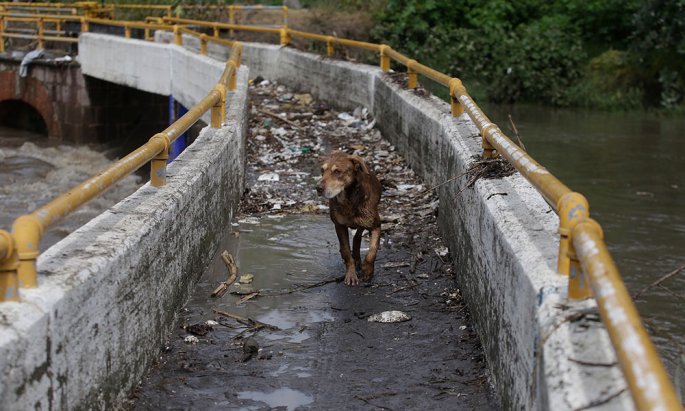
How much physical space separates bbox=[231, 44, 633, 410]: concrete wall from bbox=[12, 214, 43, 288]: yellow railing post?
5.97ft

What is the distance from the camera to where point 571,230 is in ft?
11.0

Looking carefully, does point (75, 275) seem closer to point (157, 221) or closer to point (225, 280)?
point (157, 221)

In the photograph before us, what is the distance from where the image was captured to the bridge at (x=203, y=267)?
3.02 m

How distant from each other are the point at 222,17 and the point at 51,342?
2695cm

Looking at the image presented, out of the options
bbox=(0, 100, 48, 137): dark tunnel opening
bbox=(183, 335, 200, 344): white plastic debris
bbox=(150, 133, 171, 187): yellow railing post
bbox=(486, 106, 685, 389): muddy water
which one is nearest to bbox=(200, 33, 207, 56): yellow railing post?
bbox=(486, 106, 685, 389): muddy water

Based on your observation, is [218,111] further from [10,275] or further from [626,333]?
[626,333]

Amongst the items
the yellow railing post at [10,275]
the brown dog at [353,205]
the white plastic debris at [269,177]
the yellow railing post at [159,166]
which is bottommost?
the white plastic debris at [269,177]

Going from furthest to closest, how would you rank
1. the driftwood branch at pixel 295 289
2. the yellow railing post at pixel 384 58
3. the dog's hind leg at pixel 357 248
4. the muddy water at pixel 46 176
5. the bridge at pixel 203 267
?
1. the muddy water at pixel 46 176
2. the yellow railing post at pixel 384 58
3. the dog's hind leg at pixel 357 248
4. the driftwood branch at pixel 295 289
5. the bridge at pixel 203 267

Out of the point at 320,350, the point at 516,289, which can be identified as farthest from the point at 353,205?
the point at 516,289

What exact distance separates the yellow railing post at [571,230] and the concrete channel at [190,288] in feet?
0.22

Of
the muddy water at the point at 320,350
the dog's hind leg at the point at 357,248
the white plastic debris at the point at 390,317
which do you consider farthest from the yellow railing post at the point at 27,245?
the dog's hind leg at the point at 357,248

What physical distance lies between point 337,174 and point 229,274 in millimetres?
1124

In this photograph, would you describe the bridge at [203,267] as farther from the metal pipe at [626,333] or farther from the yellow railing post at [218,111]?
the yellow railing post at [218,111]

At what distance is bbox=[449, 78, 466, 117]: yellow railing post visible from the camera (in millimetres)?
8188
